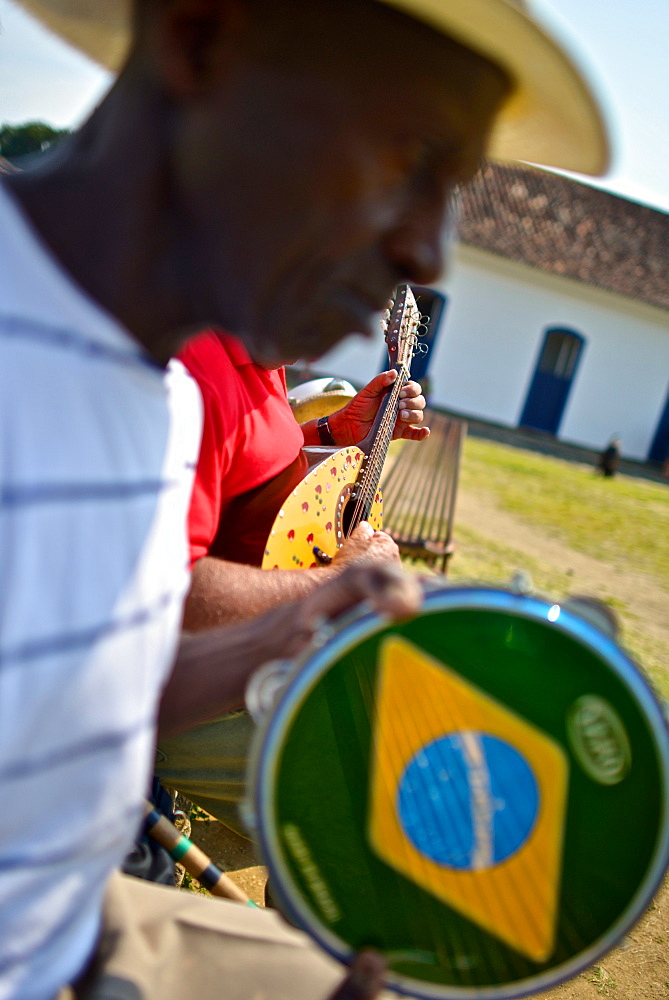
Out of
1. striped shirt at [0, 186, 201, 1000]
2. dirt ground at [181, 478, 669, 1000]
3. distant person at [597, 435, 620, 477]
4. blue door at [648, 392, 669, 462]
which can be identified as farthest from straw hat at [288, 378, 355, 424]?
blue door at [648, 392, 669, 462]

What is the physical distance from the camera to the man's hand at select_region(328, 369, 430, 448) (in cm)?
299

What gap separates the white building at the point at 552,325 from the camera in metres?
18.7

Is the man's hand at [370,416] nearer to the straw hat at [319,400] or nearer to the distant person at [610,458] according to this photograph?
the straw hat at [319,400]

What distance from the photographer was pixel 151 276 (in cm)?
102

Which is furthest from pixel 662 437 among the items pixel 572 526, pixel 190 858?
pixel 190 858

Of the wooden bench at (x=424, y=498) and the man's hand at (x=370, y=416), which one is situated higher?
the man's hand at (x=370, y=416)

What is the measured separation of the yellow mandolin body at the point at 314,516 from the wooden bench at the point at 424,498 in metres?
1.98

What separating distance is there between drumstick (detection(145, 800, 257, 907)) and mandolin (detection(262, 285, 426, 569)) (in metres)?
0.66

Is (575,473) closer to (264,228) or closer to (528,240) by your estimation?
(528,240)

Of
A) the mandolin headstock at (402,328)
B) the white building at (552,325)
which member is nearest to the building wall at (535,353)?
the white building at (552,325)

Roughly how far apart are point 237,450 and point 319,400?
1.45m

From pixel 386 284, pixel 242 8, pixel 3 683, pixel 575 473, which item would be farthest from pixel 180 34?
pixel 575 473

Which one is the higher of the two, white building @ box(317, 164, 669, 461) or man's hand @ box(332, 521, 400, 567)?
white building @ box(317, 164, 669, 461)

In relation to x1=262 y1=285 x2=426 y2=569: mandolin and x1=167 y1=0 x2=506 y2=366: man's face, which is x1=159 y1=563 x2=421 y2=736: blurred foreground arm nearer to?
x1=167 y1=0 x2=506 y2=366: man's face
